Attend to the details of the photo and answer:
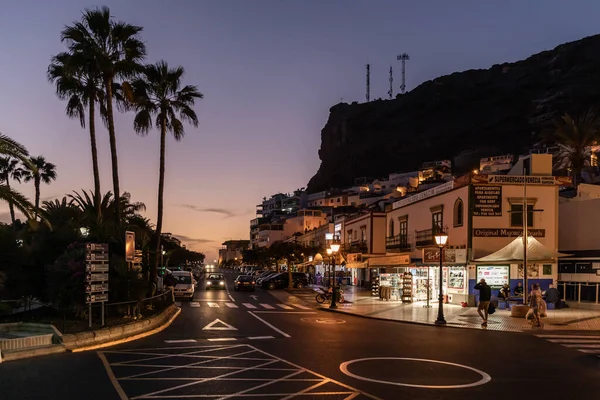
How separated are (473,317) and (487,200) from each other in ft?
27.5

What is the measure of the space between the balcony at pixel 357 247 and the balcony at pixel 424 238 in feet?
39.4

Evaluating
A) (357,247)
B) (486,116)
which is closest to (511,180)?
(357,247)

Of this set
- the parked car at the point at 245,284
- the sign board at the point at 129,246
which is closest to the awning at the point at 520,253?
the sign board at the point at 129,246

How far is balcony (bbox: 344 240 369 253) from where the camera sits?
2007 inches

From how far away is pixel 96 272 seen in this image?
55.7 feet

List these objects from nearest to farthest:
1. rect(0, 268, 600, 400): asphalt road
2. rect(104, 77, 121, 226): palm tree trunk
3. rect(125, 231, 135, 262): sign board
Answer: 1. rect(0, 268, 600, 400): asphalt road
2. rect(125, 231, 135, 262): sign board
3. rect(104, 77, 121, 226): palm tree trunk

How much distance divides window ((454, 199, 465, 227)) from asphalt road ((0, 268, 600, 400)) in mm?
13662

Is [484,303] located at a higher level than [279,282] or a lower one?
higher

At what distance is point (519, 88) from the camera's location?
181 meters

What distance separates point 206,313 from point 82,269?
8.98 metres

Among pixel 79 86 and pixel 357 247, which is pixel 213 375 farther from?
pixel 357 247

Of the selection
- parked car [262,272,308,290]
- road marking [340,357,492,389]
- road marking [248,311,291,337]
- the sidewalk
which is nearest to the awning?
the sidewalk

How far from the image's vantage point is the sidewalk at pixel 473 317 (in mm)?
21594

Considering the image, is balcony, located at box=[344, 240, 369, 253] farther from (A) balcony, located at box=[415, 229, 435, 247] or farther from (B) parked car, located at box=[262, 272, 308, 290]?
(A) balcony, located at box=[415, 229, 435, 247]
